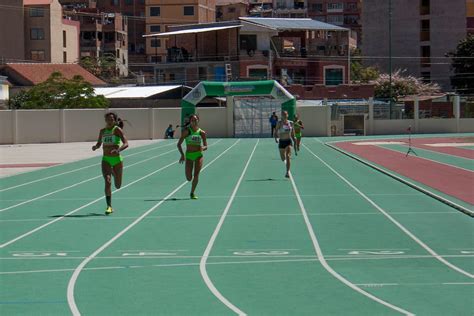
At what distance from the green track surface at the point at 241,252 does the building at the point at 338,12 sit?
12523 centimetres

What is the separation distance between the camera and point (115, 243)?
44.0 feet

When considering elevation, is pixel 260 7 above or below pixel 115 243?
above

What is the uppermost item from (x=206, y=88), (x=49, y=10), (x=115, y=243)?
(x=49, y=10)

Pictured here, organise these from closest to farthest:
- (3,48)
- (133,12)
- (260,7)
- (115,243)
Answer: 1. (115,243)
2. (3,48)
3. (133,12)
4. (260,7)

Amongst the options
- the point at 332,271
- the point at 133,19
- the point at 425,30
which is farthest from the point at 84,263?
the point at 133,19

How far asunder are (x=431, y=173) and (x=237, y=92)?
102 ft

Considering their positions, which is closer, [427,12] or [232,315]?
[232,315]

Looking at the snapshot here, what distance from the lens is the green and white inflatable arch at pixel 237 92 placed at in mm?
54344

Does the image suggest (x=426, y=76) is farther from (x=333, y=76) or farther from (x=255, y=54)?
(x=255, y=54)

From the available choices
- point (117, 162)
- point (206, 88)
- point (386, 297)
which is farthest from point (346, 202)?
point (206, 88)

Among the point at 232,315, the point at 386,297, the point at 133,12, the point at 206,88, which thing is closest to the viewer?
the point at 232,315

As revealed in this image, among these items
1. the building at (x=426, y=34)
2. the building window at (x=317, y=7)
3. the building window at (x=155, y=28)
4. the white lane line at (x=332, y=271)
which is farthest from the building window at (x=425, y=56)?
the white lane line at (x=332, y=271)

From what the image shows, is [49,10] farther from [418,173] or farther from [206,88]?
[418,173]

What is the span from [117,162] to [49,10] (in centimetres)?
8023
